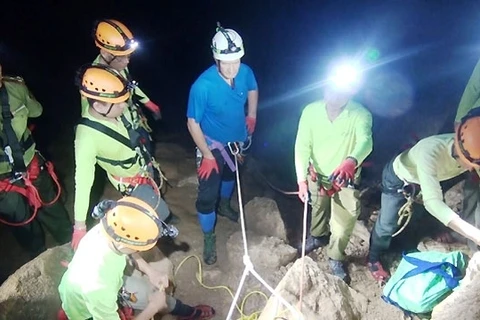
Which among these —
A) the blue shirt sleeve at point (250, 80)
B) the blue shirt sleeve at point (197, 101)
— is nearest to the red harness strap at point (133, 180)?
the blue shirt sleeve at point (197, 101)

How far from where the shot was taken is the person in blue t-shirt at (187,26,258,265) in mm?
4359

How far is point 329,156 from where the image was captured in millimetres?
4227

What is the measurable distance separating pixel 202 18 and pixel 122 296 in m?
7.46

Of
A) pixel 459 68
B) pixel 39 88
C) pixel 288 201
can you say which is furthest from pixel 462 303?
pixel 39 88

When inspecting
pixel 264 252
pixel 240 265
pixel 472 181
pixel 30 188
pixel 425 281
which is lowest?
pixel 30 188

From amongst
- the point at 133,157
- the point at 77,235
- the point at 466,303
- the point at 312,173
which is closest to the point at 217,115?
the point at 133,157

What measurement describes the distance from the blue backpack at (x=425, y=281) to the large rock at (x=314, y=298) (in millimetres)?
385

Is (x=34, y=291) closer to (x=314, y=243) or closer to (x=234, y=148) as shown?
(x=234, y=148)

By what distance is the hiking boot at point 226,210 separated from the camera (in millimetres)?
5581

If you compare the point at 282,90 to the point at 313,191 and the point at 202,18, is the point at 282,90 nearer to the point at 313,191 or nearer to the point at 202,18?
the point at 202,18

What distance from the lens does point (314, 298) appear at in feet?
11.4

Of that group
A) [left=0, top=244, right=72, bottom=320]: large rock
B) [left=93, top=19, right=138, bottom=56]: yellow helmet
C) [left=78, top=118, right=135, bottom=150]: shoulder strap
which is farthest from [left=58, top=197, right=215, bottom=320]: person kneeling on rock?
[left=93, top=19, right=138, bottom=56]: yellow helmet

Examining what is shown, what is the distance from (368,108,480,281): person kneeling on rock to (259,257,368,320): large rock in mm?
987

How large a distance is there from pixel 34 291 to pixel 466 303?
10.9 feet
